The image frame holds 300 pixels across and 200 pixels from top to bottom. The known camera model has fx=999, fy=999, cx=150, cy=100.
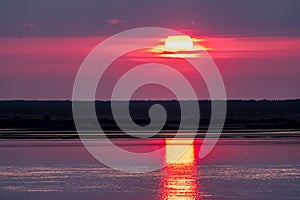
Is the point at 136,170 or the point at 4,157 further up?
the point at 4,157

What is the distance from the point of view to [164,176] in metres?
30.6

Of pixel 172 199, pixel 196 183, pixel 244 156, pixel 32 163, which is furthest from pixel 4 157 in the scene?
pixel 172 199

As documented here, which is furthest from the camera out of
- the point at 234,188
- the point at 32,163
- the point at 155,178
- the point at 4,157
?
the point at 4,157

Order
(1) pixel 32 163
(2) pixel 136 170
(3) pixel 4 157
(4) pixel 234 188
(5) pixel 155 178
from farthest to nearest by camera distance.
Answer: (3) pixel 4 157
(1) pixel 32 163
(2) pixel 136 170
(5) pixel 155 178
(4) pixel 234 188

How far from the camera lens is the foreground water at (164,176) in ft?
86.1

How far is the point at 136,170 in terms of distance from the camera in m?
32.6

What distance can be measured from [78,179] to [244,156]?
9141mm

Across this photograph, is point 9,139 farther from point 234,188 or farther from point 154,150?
point 234,188

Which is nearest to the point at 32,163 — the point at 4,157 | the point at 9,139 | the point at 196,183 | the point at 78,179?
the point at 4,157

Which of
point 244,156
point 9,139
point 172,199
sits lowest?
point 172,199

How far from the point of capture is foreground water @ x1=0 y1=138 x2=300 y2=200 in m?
26.2

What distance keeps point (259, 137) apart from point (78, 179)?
2234cm

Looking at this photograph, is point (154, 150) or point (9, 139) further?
point (9, 139)

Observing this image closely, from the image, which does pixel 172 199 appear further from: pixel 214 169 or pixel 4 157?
pixel 4 157
